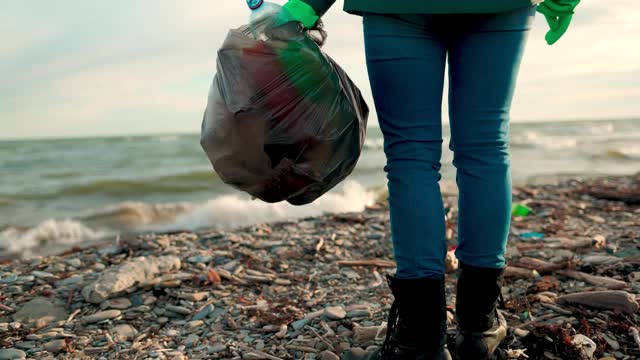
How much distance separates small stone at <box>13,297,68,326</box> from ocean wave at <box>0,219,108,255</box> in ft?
10.7

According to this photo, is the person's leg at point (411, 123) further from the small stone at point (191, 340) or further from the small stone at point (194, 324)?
the small stone at point (194, 324)

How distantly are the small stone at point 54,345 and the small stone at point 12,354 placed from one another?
0.11 metres

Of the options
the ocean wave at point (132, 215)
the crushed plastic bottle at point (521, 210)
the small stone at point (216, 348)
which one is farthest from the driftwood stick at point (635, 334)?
the ocean wave at point (132, 215)

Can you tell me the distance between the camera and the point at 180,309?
3.20 m

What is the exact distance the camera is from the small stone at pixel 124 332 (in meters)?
2.92

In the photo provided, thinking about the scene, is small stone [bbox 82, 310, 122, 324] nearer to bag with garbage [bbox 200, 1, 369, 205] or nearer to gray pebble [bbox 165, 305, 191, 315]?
gray pebble [bbox 165, 305, 191, 315]

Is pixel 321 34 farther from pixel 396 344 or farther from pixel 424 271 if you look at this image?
pixel 396 344

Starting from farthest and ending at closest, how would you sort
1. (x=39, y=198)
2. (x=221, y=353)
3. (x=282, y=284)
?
(x=39, y=198)
(x=282, y=284)
(x=221, y=353)

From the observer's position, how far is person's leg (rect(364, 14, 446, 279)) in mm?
1904

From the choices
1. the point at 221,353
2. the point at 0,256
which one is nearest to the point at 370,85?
the point at 221,353

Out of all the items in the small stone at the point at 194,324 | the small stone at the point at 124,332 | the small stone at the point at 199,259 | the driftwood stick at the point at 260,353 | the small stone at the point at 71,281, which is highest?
the small stone at the point at 199,259

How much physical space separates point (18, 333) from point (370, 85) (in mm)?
2265

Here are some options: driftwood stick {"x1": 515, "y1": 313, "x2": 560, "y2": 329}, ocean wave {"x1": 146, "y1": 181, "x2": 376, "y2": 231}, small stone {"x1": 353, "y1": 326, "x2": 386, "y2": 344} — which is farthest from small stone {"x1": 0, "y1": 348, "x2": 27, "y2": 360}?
ocean wave {"x1": 146, "y1": 181, "x2": 376, "y2": 231}

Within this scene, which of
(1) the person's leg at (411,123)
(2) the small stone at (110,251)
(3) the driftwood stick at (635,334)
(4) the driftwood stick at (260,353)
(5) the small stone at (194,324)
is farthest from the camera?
(2) the small stone at (110,251)
